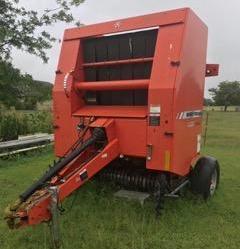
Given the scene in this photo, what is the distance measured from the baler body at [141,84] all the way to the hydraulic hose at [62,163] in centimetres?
30

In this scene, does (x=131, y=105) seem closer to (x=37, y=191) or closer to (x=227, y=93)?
(x=37, y=191)

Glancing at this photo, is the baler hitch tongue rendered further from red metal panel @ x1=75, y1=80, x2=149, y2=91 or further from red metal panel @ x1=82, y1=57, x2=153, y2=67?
red metal panel @ x1=82, y1=57, x2=153, y2=67

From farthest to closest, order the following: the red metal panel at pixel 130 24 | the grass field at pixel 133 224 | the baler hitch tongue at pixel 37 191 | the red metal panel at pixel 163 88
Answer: the red metal panel at pixel 130 24 → the red metal panel at pixel 163 88 → the grass field at pixel 133 224 → the baler hitch tongue at pixel 37 191

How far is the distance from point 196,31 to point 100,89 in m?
1.64

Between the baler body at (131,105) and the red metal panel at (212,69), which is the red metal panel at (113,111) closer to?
the baler body at (131,105)

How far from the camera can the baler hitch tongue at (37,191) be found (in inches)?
170

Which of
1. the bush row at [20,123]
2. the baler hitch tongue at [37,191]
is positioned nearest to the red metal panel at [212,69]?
the baler hitch tongue at [37,191]

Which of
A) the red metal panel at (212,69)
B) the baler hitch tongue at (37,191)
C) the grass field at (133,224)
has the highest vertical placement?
the red metal panel at (212,69)

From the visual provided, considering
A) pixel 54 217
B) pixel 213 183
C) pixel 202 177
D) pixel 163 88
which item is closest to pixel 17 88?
pixel 213 183

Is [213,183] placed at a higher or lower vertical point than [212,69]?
lower

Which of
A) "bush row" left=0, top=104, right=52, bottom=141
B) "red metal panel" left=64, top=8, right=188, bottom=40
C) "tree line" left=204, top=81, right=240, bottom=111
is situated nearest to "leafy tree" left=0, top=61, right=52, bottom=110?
"bush row" left=0, top=104, right=52, bottom=141

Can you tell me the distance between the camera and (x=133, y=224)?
528 centimetres

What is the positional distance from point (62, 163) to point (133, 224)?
3.97ft

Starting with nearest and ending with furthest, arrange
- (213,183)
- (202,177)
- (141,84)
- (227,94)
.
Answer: (141,84), (202,177), (213,183), (227,94)
